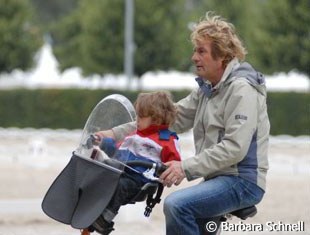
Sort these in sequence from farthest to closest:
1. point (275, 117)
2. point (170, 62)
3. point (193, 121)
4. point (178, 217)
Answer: point (170, 62), point (275, 117), point (193, 121), point (178, 217)

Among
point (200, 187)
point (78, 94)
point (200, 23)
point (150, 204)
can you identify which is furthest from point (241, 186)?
point (78, 94)

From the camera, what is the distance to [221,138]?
16.5ft

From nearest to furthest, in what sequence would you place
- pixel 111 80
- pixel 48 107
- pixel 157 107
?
pixel 157 107 → pixel 48 107 → pixel 111 80

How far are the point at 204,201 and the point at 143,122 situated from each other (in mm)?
590

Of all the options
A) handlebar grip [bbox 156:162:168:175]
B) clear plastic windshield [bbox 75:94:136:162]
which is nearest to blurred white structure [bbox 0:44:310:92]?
clear plastic windshield [bbox 75:94:136:162]

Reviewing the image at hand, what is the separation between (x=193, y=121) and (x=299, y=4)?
82.6 ft

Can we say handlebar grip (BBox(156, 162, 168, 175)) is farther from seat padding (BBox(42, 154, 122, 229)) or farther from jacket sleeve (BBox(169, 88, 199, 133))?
jacket sleeve (BBox(169, 88, 199, 133))

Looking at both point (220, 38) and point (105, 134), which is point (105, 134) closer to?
point (105, 134)

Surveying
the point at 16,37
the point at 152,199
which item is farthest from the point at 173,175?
the point at 16,37

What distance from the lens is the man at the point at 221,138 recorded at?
16.0 ft

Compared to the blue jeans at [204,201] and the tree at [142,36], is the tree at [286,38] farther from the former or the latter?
the blue jeans at [204,201]

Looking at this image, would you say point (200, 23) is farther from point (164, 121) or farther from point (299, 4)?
point (299, 4)

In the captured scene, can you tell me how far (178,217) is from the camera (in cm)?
486

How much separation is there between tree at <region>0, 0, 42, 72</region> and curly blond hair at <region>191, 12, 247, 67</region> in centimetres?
3087
